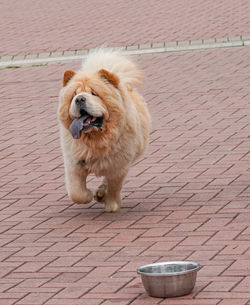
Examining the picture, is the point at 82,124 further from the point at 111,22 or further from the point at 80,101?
the point at 111,22

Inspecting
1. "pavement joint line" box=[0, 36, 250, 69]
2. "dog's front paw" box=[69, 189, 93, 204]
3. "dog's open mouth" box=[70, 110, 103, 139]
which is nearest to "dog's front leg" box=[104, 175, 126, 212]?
"dog's front paw" box=[69, 189, 93, 204]

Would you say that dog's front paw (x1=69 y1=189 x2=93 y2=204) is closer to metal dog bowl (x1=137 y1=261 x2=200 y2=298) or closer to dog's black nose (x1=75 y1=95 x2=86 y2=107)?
dog's black nose (x1=75 y1=95 x2=86 y2=107)

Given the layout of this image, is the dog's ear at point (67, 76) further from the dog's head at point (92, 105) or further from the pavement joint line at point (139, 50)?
the pavement joint line at point (139, 50)

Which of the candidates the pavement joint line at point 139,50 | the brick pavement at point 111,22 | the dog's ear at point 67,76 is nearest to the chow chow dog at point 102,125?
the dog's ear at point 67,76

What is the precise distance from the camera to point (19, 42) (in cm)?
1585

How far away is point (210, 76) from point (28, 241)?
5.88 metres

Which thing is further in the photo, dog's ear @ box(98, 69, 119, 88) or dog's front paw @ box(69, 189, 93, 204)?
dog's front paw @ box(69, 189, 93, 204)

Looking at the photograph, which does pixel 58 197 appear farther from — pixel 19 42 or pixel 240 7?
pixel 240 7

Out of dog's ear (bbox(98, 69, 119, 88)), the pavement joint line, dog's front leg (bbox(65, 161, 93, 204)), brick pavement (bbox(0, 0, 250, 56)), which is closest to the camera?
dog's ear (bbox(98, 69, 119, 88))

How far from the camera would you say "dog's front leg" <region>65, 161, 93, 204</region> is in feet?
24.8

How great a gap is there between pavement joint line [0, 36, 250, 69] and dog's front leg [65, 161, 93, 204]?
668cm

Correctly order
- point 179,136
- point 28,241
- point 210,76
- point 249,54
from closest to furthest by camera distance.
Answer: point 28,241 < point 179,136 < point 210,76 < point 249,54

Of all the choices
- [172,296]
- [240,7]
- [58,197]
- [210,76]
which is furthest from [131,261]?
[240,7]

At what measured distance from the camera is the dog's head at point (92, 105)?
7203 mm
